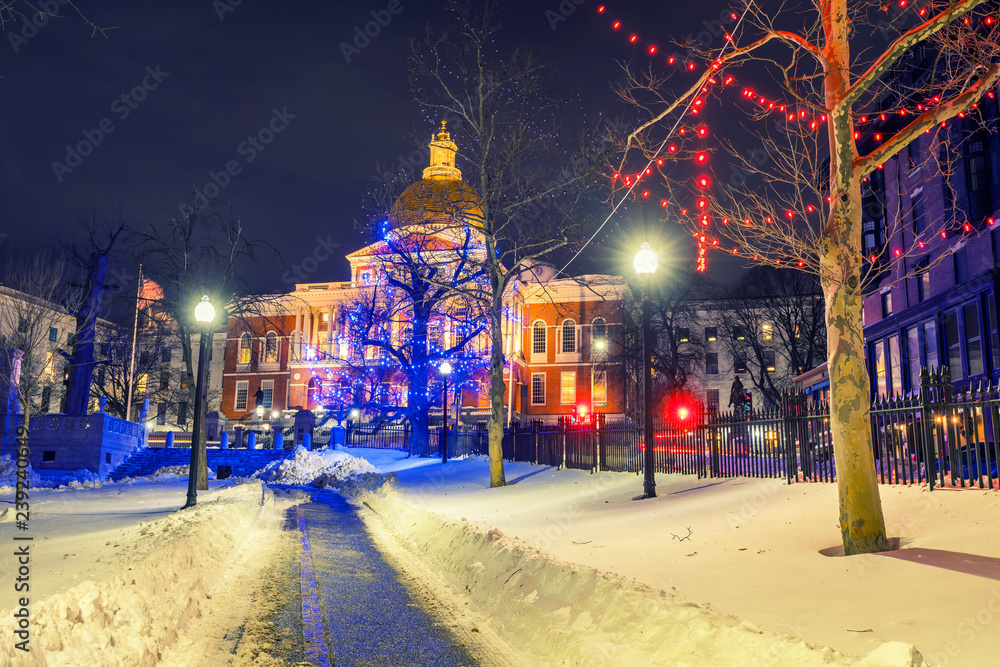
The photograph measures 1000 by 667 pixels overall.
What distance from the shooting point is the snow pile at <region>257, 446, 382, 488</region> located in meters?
28.7

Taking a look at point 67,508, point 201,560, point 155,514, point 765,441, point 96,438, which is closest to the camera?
point 201,560

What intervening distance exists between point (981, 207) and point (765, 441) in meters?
13.0

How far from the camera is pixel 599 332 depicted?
67.2 meters

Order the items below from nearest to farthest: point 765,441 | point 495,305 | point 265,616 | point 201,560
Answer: point 265,616, point 201,560, point 765,441, point 495,305

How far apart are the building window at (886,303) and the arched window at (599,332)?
124 ft

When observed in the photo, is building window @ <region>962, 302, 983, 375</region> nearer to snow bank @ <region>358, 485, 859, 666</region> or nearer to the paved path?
snow bank @ <region>358, 485, 859, 666</region>

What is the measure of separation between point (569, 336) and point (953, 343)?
154 ft

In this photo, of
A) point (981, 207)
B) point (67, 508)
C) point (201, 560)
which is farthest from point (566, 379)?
point (201, 560)

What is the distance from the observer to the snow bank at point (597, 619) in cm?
449

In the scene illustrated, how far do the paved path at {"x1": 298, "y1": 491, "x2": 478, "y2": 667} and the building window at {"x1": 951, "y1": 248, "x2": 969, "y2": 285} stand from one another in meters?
19.7

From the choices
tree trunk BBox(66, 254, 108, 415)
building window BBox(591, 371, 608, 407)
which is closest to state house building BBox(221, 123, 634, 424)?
building window BBox(591, 371, 608, 407)

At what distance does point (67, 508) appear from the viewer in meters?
15.8

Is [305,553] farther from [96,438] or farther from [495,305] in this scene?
[96,438]

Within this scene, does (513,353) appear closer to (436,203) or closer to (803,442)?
(436,203)
